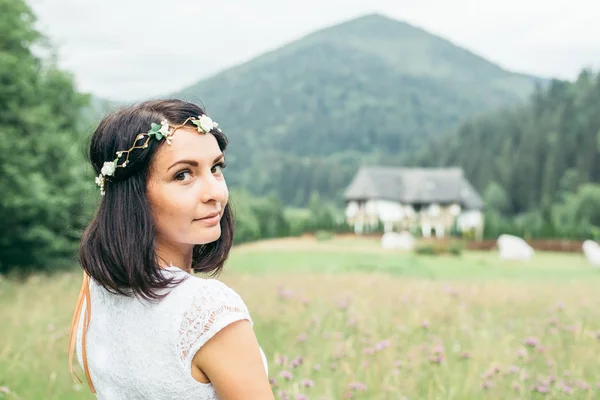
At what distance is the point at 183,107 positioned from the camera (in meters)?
1.79

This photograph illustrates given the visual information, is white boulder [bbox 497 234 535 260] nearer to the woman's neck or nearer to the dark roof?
the dark roof

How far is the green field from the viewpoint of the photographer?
3.86 meters

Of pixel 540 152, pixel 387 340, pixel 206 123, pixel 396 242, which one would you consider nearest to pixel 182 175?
pixel 206 123

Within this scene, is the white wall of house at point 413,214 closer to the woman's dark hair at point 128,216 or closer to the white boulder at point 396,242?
the white boulder at point 396,242

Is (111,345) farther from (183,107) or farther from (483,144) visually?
(483,144)

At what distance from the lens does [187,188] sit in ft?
5.67

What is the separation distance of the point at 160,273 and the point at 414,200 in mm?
48397

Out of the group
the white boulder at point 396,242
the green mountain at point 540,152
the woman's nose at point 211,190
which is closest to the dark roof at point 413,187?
the green mountain at point 540,152

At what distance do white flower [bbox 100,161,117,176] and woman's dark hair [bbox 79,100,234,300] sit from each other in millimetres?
18

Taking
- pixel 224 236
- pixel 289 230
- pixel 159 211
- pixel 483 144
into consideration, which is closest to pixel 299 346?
pixel 224 236

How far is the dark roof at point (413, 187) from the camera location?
160 feet

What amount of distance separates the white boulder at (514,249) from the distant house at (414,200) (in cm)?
1780

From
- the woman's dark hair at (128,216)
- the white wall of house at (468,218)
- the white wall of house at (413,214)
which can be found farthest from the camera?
the white wall of house at (468,218)

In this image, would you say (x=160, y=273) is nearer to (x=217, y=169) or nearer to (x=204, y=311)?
(x=204, y=311)
